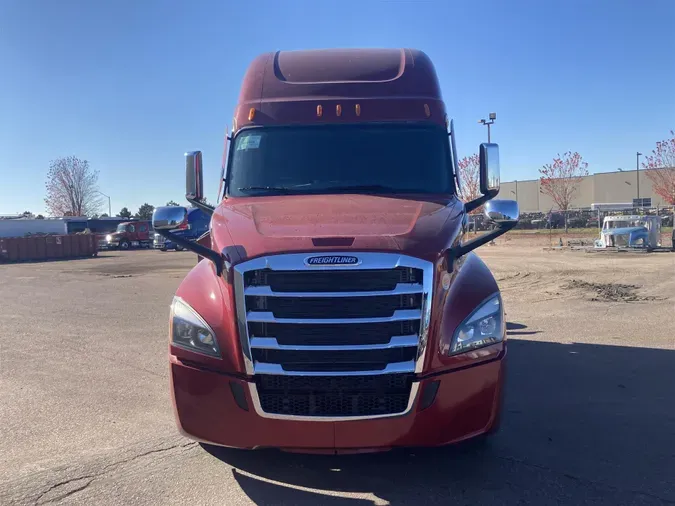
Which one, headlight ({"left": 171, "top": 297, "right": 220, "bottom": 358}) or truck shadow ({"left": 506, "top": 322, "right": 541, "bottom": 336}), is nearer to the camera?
headlight ({"left": 171, "top": 297, "right": 220, "bottom": 358})

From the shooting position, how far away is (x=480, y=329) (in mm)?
3799

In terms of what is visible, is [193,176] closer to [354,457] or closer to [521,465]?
[354,457]

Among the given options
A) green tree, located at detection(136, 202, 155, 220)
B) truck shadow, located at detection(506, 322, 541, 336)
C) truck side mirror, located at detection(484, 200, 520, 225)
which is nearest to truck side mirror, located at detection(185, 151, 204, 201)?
truck side mirror, located at detection(484, 200, 520, 225)

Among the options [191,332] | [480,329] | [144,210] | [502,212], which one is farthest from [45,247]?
[144,210]

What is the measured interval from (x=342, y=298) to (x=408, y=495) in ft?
4.44

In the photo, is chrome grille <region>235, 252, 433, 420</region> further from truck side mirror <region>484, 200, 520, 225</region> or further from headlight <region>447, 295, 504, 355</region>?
truck side mirror <region>484, 200, 520, 225</region>

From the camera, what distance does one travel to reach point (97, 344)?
8.91 metres

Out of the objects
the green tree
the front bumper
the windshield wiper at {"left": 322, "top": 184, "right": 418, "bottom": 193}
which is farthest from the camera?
the green tree

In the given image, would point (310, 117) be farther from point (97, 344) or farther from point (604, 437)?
point (97, 344)

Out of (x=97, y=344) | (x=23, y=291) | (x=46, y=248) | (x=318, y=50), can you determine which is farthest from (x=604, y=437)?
(x=46, y=248)

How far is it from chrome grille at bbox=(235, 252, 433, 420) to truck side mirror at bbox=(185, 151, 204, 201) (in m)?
2.08

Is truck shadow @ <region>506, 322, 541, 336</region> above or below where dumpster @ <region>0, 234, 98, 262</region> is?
below

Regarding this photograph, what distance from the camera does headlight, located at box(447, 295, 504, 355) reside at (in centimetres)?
371

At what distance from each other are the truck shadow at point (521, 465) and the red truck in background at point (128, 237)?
4778cm
